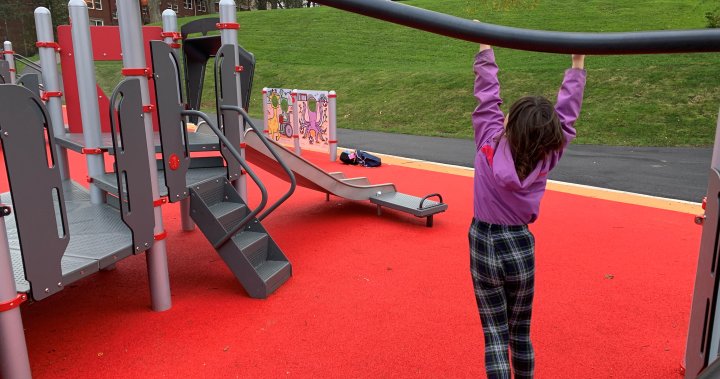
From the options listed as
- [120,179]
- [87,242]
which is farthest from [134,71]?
[87,242]

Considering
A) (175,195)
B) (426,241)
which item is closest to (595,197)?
(426,241)

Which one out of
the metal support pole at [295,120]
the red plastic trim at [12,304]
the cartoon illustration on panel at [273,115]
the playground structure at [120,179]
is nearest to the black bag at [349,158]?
the metal support pole at [295,120]

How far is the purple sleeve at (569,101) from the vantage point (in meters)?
2.08

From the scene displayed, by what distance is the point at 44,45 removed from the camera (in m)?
5.45

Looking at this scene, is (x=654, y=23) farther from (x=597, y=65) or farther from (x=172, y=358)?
(x=172, y=358)

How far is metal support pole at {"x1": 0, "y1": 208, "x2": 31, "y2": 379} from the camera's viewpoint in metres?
2.60

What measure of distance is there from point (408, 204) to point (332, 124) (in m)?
4.65

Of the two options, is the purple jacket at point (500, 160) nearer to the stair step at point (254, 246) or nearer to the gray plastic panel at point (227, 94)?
the stair step at point (254, 246)

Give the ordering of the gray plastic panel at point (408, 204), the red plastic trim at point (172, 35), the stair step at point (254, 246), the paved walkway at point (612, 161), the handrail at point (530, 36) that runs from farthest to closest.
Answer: the paved walkway at point (612, 161), the red plastic trim at point (172, 35), the gray plastic panel at point (408, 204), the stair step at point (254, 246), the handrail at point (530, 36)

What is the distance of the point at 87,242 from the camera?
3.54 meters

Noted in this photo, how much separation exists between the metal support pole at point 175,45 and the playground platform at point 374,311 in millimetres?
167

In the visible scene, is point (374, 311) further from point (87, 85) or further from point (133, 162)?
point (87, 85)

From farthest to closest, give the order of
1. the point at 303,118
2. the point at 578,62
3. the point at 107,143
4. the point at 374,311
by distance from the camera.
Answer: the point at 303,118 < the point at 107,143 < the point at 374,311 < the point at 578,62

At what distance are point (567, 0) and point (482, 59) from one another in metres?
32.8
